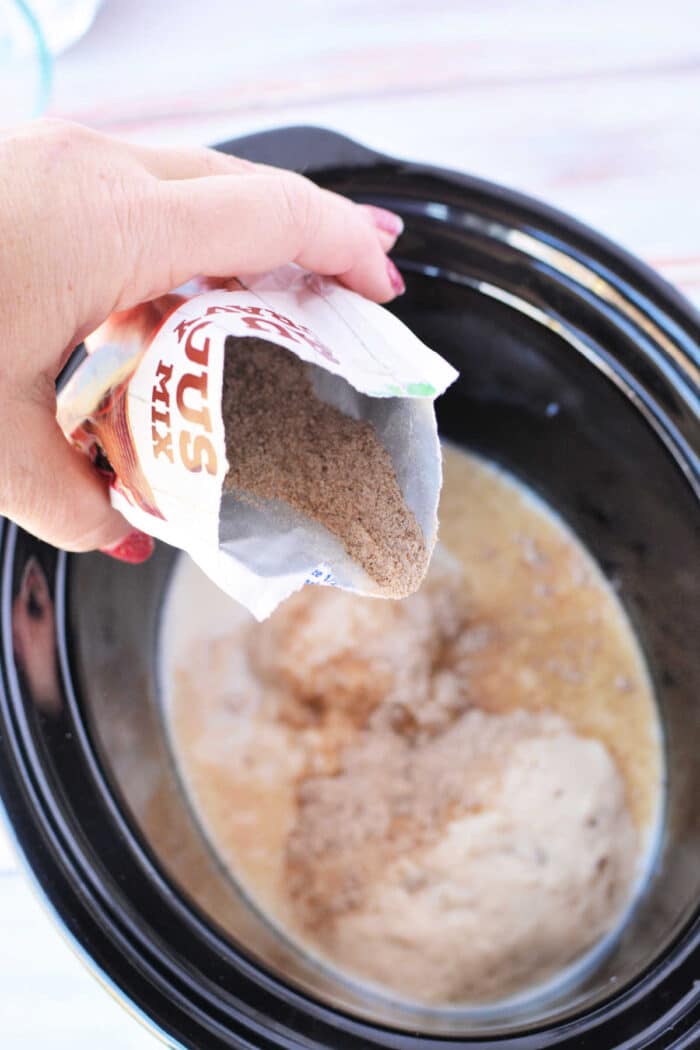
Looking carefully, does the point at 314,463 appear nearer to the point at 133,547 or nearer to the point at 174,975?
the point at 133,547

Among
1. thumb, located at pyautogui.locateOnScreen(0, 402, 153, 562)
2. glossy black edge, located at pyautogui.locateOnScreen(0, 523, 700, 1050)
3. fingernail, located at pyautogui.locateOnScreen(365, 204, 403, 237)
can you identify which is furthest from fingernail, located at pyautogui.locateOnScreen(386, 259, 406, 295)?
glossy black edge, located at pyautogui.locateOnScreen(0, 523, 700, 1050)

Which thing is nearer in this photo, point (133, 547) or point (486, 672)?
point (133, 547)

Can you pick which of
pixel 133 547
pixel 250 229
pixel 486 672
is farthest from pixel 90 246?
pixel 486 672

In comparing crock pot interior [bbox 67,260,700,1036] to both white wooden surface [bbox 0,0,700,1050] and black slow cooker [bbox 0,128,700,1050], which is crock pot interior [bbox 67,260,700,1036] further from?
white wooden surface [bbox 0,0,700,1050]

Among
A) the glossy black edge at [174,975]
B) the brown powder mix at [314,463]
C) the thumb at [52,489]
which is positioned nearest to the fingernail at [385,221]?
the brown powder mix at [314,463]

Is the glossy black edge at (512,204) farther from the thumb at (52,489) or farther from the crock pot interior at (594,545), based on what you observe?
the thumb at (52,489)

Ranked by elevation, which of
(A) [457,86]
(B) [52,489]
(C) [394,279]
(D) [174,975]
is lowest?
(D) [174,975]
